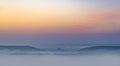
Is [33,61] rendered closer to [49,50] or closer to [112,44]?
[49,50]

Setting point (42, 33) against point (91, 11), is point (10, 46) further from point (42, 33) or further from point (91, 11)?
point (91, 11)

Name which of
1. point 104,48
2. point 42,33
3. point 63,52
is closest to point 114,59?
point 104,48

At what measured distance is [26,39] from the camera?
861 millimetres

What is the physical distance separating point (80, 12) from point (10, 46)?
0.44 m

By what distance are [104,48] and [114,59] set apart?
0.09 meters

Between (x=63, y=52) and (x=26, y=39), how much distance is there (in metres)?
0.22

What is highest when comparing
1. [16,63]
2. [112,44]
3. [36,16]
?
[36,16]

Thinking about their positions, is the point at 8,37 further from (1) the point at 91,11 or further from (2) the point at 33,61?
(1) the point at 91,11

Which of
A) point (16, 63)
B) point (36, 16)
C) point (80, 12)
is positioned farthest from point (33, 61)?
point (80, 12)

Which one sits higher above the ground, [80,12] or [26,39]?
[80,12]

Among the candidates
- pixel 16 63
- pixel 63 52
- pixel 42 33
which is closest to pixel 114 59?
pixel 63 52

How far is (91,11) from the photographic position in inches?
33.9

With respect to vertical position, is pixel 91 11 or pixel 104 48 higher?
pixel 91 11

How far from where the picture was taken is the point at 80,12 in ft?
2.83
